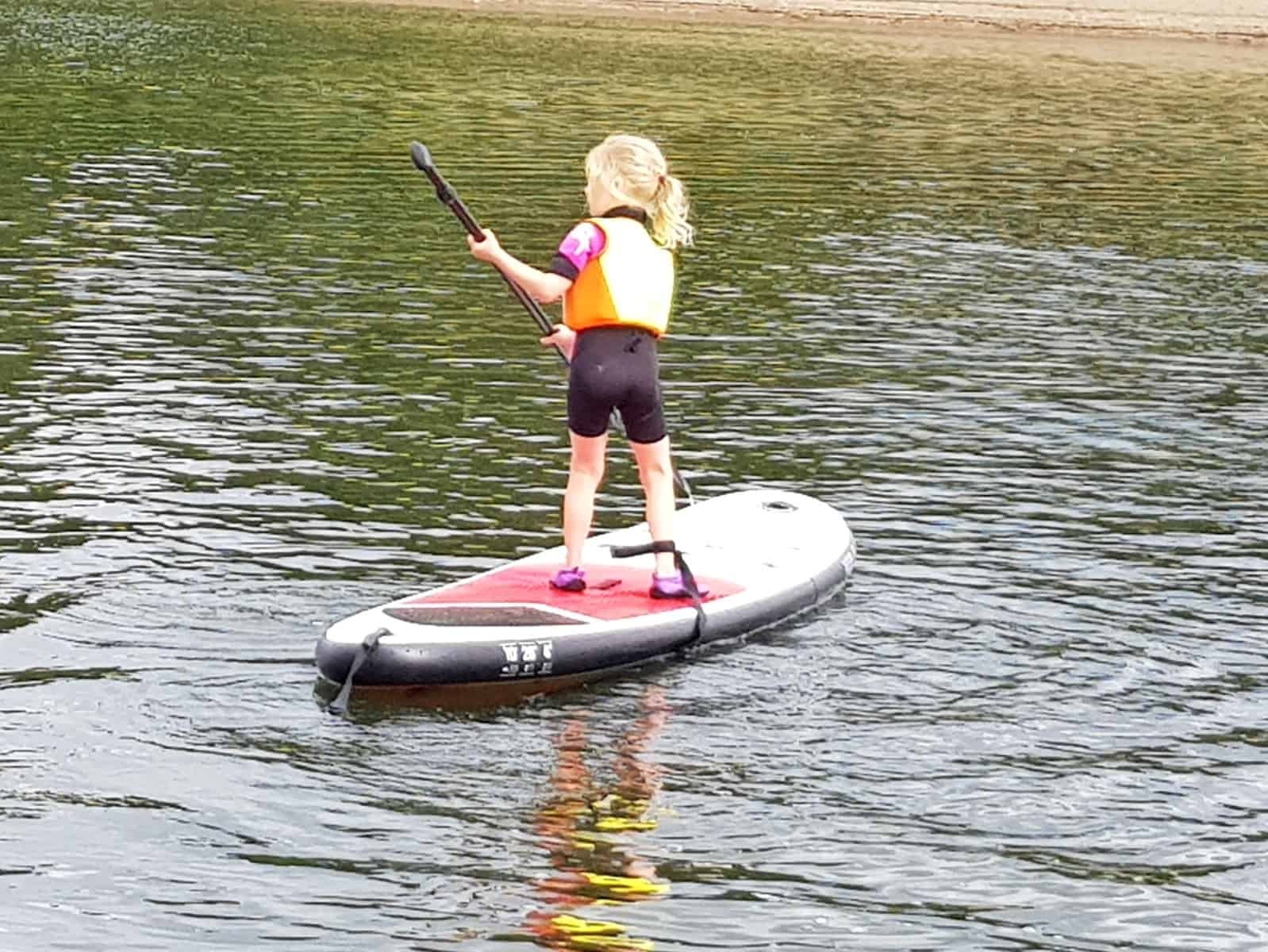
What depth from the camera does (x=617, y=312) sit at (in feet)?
37.4

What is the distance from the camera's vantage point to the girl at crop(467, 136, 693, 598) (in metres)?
11.3

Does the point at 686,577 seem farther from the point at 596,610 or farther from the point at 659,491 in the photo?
the point at 596,610

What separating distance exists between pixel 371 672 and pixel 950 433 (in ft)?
22.3

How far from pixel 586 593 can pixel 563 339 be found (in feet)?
4.03

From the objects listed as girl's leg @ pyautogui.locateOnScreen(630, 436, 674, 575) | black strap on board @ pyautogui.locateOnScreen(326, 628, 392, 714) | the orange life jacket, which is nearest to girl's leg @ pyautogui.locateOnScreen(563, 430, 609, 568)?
girl's leg @ pyautogui.locateOnScreen(630, 436, 674, 575)

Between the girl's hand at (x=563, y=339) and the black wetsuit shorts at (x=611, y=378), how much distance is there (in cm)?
13

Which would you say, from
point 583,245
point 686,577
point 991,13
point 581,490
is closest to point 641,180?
point 583,245

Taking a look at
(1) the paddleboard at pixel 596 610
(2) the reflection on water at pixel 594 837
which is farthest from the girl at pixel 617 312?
(2) the reflection on water at pixel 594 837

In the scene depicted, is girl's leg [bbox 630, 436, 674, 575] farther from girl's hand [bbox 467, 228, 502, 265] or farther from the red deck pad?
girl's hand [bbox 467, 228, 502, 265]

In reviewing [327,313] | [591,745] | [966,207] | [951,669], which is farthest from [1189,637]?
[966,207]

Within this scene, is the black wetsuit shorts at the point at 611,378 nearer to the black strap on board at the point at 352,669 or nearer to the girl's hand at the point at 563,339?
the girl's hand at the point at 563,339

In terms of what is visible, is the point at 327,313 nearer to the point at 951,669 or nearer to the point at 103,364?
the point at 103,364

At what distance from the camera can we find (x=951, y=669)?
1138 centimetres

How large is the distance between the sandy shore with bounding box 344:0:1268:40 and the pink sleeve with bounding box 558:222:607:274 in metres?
44.9
